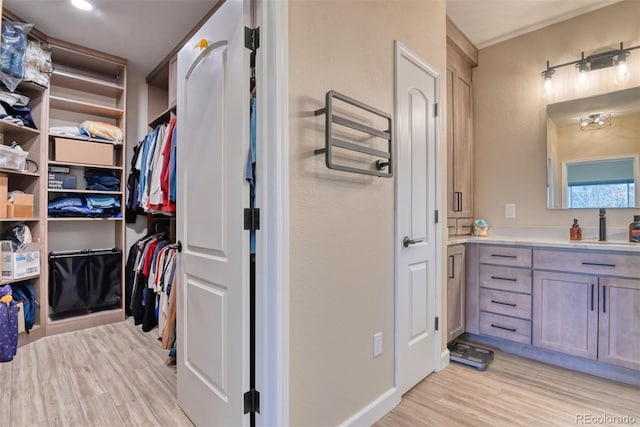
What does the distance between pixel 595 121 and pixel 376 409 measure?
2.82m

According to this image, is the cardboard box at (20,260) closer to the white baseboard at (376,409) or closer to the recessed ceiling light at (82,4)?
the recessed ceiling light at (82,4)

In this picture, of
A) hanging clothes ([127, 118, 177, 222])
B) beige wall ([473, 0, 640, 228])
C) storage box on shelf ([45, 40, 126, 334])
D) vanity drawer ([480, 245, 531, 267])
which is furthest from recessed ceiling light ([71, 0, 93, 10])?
vanity drawer ([480, 245, 531, 267])

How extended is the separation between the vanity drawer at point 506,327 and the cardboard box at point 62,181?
3.88 meters

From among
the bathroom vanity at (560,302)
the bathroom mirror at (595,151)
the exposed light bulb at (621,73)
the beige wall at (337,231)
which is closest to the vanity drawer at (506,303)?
the bathroom vanity at (560,302)

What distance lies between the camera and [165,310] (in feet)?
8.29

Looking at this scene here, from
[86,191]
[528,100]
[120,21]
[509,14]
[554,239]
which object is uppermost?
[509,14]

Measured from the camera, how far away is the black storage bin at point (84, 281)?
290 centimetres

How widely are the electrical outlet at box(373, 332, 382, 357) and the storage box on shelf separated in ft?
8.82

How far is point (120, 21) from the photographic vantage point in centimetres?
262

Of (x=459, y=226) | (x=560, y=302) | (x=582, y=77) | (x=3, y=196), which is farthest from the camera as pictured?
(x=459, y=226)

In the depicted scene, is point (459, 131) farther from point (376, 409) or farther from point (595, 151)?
point (376, 409)

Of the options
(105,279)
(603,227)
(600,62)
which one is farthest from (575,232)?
(105,279)

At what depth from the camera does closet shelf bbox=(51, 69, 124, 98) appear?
301cm

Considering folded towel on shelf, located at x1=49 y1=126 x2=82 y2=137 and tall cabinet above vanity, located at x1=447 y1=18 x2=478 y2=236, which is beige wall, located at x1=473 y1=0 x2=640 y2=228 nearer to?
tall cabinet above vanity, located at x1=447 y1=18 x2=478 y2=236
